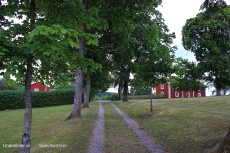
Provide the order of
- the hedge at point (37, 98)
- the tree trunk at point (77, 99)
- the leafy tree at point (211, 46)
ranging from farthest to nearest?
the leafy tree at point (211, 46)
the hedge at point (37, 98)
the tree trunk at point (77, 99)

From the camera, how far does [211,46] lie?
106 feet

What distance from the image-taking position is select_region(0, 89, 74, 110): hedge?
91.0 feet

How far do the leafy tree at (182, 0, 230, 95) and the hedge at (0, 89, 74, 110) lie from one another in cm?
2657

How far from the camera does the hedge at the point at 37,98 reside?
1093 inches

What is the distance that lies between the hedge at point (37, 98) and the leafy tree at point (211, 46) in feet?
87.2

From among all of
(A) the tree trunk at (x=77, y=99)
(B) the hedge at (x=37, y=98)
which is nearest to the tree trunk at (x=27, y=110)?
(A) the tree trunk at (x=77, y=99)

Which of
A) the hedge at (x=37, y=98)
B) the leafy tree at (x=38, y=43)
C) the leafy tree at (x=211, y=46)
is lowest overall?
the hedge at (x=37, y=98)

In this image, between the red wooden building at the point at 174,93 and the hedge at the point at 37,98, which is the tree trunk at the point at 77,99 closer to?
the hedge at the point at 37,98

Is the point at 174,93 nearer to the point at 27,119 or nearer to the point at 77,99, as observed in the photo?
the point at 77,99

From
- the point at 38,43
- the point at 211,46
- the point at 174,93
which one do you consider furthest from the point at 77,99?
the point at 174,93

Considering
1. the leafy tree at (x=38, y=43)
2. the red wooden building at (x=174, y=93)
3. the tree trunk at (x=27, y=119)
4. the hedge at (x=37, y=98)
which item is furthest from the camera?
the red wooden building at (x=174, y=93)

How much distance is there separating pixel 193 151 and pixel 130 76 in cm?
2707

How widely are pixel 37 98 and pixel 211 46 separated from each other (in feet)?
107

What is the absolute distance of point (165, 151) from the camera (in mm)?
5555
